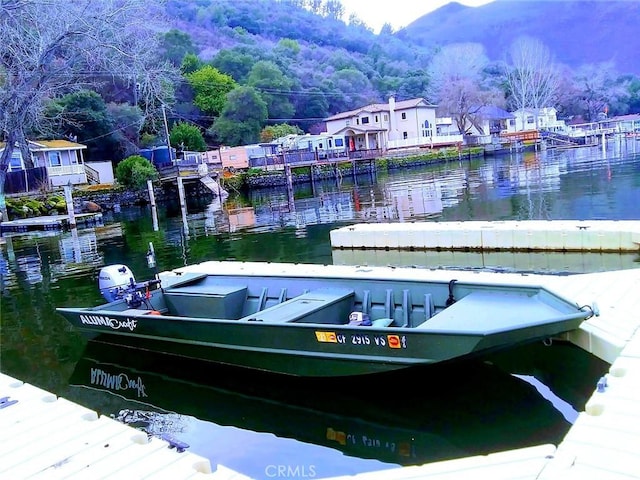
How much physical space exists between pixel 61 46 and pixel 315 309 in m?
26.3

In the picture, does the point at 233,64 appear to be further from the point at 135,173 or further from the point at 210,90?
the point at 135,173

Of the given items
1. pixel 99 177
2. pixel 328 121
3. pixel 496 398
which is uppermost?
pixel 328 121

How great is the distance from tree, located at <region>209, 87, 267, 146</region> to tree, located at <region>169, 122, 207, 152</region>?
5132mm

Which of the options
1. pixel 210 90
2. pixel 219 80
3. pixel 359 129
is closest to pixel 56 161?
pixel 210 90

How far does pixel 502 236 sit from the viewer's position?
1459cm

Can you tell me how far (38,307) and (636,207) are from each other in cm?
1908

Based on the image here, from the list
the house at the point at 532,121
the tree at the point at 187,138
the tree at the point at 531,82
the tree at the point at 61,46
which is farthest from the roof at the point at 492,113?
the tree at the point at 61,46

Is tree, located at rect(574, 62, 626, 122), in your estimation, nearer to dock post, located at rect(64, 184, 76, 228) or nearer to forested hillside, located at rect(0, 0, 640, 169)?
forested hillside, located at rect(0, 0, 640, 169)

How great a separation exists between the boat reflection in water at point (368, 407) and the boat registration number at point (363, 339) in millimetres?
637

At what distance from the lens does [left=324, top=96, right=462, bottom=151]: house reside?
6403cm

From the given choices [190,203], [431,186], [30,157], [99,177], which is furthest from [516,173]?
[30,157]

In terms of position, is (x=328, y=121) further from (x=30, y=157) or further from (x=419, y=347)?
(x=419, y=347)

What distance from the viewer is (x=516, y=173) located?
39.8m

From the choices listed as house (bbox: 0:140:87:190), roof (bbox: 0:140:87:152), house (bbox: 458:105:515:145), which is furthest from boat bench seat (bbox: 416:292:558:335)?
house (bbox: 458:105:515:145)
